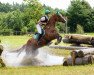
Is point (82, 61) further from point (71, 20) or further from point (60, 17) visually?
point (71, 20)

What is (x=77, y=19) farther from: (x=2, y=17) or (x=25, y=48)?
(x=25, y=48)

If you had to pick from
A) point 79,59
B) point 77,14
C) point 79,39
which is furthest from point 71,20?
point 79,59

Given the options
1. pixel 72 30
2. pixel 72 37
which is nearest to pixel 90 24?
pixel 72 30

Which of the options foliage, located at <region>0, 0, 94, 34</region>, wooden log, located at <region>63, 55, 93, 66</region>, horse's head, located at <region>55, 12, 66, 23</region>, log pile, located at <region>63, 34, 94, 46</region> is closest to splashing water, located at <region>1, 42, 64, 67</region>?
wooden log, located at <region>63, 55, 93, 66</region>

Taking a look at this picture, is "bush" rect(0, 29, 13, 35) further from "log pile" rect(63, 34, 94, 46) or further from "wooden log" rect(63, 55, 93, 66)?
"wooden log" rect(63, 55, 93, 66)

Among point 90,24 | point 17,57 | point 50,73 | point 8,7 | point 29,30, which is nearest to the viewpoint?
point 50,73

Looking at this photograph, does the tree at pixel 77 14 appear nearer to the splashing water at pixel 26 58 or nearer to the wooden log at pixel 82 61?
the splashing water at pixel 26 58

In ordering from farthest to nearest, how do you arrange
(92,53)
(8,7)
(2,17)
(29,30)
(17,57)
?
(8,7) → (2,17) → (29,30) → (17,57) → (92,53)

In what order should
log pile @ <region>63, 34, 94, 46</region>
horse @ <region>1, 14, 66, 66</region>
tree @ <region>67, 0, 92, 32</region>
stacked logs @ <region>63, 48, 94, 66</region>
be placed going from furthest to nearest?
tree @ <region>67, 0, 92, 32</region>
log pile @ <region>63, 34, 94, 46</region>
horse @ <region>1, 14, 66, 66</region>
stacked logs @ <region>63, 48, 94, 66</region>

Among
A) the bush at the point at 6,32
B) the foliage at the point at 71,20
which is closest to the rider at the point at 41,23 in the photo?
the foliage at the point at 71,20

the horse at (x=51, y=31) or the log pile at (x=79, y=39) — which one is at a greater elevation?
the horse at (x=51, y=31)

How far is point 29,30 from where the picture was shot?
63906mm

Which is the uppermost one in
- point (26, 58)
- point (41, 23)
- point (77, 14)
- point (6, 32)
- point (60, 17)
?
point (60, 17)

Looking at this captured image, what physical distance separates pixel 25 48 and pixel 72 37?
790 centimetres
